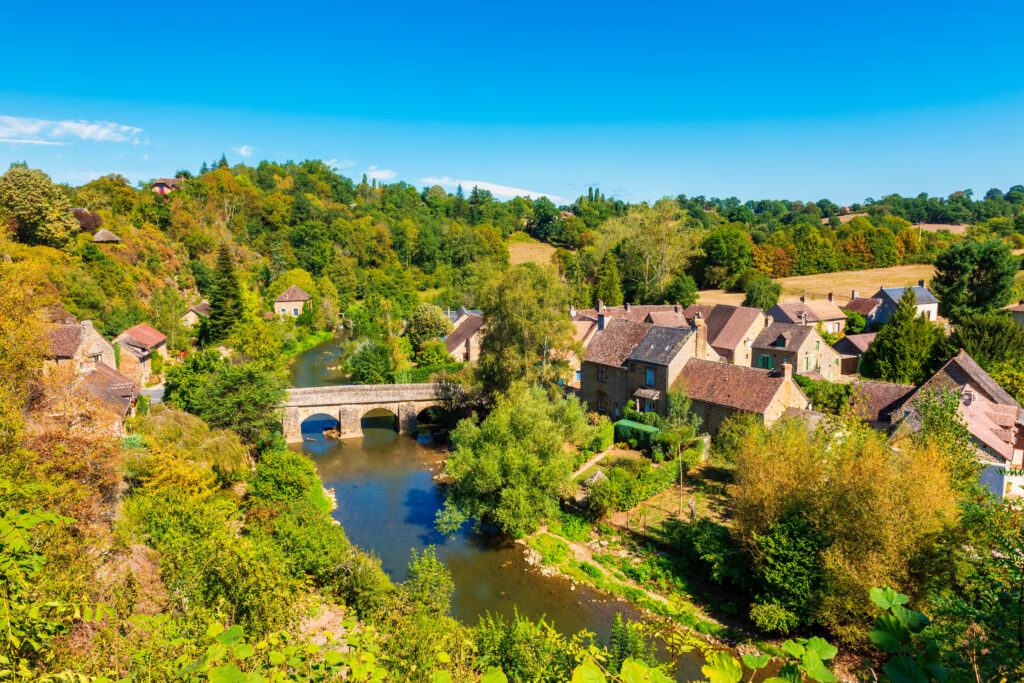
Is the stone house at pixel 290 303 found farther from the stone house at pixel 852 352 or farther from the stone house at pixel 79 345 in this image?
the stone house at pixel 852 352

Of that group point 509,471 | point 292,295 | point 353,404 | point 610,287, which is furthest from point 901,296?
point 292,295

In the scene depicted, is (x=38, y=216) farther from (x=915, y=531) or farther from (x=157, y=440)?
(x=915, y=531)

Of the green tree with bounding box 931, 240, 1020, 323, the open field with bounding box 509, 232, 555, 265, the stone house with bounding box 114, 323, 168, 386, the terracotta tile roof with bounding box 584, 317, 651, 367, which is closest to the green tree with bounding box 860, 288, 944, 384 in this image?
the green tree with bounding box 931, 240, 1020, 323

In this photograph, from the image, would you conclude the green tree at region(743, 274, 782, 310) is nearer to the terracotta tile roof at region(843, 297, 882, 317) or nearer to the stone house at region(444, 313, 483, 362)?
the terracotta tile roof at region(843, 297, 882, 317)

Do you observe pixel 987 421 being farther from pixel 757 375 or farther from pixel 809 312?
pixel 809 312

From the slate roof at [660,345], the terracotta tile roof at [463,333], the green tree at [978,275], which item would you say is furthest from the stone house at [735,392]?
the green tree at [978,275]

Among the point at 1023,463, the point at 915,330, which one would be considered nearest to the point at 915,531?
the point at 1023,463
